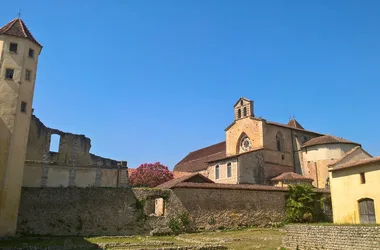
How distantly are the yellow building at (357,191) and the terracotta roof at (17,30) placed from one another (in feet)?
82.1

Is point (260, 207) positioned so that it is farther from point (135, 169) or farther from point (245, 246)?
Answer: point (135, 169)

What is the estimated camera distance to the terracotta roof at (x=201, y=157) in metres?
54.7

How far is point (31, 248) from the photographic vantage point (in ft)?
53.0

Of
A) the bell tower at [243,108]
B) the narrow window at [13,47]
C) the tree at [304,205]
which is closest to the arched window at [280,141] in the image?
the bell tower at [243,108]

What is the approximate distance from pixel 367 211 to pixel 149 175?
29.1m

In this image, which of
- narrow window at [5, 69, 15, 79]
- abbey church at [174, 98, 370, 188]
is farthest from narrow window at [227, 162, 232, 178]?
narrow window at [5, 69, 15, 79]

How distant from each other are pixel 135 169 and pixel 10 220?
24023 mm

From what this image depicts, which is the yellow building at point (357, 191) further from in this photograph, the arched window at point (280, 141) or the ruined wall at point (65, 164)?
the ruined wall at point (65, 164)

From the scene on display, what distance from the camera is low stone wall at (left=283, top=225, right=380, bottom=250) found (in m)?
13.8

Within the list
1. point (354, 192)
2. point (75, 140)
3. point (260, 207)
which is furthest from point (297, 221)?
point (75, 140)

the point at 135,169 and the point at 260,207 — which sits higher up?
the point at 135,169

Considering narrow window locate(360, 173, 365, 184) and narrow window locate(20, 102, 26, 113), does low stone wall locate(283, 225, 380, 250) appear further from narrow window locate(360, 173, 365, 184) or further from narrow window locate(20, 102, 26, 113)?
narrow window locate(20, 102, 26, 113)

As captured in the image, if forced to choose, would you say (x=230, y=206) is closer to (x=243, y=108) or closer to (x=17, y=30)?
(x=17, y=30)

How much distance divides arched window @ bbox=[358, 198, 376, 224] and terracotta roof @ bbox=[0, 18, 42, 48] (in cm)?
2635
